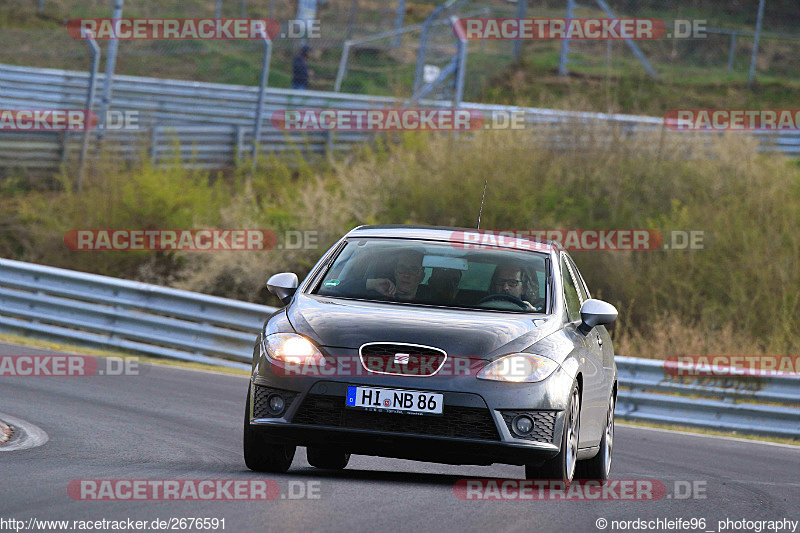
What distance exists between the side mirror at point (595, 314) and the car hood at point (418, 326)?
1.60 ft

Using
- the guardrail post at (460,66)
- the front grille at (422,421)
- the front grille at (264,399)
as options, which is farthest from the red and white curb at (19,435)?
the guardrail post at (460,66)

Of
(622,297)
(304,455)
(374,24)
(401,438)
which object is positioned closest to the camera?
(401,438)

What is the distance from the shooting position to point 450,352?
751 centimetres

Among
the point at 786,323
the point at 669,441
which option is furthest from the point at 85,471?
the point at 786,323

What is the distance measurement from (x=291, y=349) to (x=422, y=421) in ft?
2.84

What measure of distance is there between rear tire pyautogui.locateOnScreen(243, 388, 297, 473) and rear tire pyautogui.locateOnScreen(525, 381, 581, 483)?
1450mm

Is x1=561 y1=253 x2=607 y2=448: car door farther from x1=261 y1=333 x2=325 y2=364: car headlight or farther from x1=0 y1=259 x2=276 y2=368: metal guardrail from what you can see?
x1=0 y1=259 x2=276 y2=368: metal guardrail

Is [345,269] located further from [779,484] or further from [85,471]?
[779,484]

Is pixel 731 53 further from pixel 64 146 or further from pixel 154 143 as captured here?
pixel 64 146

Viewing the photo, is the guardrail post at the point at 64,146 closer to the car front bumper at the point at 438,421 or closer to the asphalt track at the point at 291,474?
the asphalt track at the point at 291,474

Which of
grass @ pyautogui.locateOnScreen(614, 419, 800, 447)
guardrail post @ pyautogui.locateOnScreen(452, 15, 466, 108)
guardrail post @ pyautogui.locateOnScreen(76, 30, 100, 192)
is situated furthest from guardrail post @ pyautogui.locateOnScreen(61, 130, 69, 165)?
grass @ pyautogui.locateOnScreen(614, 419, 800, 447)

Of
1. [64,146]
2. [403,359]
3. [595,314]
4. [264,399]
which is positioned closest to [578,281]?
[595,314]

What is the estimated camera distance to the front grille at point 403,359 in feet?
24.6

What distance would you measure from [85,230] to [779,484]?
15.1m
